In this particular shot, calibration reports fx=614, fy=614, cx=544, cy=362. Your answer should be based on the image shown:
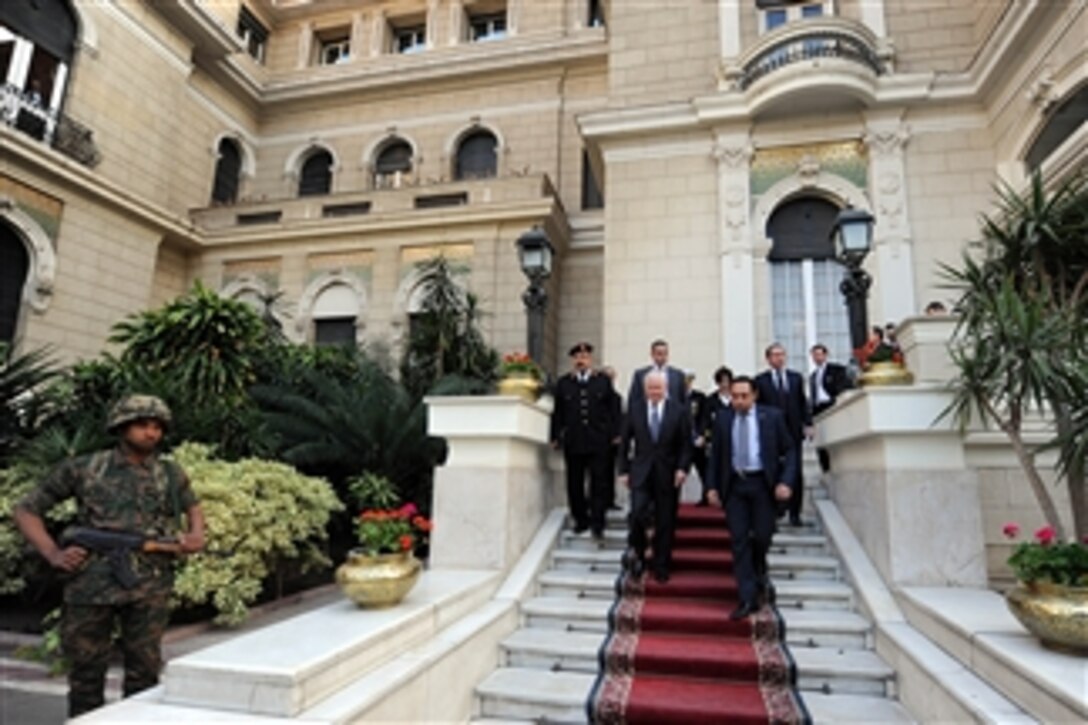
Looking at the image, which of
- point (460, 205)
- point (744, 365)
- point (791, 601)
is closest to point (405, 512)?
point (791, 601)

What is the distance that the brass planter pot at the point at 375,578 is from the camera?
3.64 metres

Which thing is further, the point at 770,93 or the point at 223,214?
the point at 223,214

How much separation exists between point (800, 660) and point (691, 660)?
0.72 meters

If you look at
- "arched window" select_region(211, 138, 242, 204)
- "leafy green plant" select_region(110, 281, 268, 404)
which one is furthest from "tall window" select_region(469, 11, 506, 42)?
"leafy green plant" select_region(110, 281, 268, 404)

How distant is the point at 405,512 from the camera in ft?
13.0

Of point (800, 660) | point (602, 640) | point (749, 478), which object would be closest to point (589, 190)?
point (749, 478)

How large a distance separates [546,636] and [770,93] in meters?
9.96

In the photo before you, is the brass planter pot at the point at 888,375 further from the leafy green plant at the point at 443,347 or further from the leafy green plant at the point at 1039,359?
the leafy green plant at the point at 443,347

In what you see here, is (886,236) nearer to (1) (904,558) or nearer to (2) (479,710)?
(1) (904,558)

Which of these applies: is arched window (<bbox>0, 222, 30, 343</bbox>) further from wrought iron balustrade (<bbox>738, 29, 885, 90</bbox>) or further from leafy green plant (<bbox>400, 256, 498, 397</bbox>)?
wrought iron balustrade (<bbox>738, 29, 885, 90</bbox>)

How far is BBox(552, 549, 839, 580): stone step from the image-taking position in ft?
16.9

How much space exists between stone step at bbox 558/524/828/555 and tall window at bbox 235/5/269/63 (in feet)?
67.9

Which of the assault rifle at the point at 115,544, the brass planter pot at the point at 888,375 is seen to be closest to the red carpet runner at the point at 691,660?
the brass planter pot at the point at 888,375

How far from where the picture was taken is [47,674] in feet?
14.4
